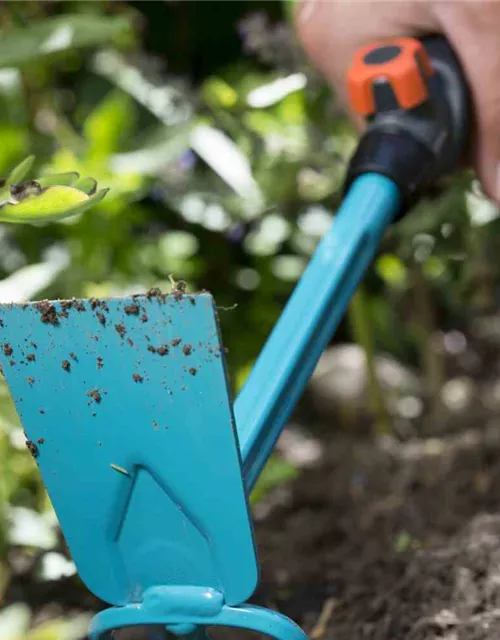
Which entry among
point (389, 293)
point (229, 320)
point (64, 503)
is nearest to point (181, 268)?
point (229, 320)

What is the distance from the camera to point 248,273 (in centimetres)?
145

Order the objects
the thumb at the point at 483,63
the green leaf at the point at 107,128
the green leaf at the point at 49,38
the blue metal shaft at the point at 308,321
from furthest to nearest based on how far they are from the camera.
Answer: the green leaf at the point at 107,128
the green leaf at the point at 49,38
the thumb at the point at 483,63
the blue metal shaft at the point at 308,321

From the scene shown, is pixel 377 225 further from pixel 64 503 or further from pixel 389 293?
pixel 389 293

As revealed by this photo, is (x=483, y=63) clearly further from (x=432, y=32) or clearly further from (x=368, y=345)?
(x=368, y=345)

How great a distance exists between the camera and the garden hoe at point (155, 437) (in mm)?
585

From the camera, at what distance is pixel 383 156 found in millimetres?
849

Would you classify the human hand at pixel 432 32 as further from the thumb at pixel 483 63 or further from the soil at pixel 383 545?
the soil at pixel 383 545

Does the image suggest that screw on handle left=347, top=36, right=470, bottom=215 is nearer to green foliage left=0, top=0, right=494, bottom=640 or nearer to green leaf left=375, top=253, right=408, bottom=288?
green foliage left=0, top=0, right=494, bottom=640

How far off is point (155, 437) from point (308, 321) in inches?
6.5

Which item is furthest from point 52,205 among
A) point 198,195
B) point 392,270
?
point 392,270

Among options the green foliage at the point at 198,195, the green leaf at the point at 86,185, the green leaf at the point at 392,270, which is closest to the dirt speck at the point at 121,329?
the green leaf at the point at 86,185

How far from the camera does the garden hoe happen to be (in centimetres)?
59

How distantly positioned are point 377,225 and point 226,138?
A: 475 mm

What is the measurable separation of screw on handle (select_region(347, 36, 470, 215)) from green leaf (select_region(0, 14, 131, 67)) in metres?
0.30
